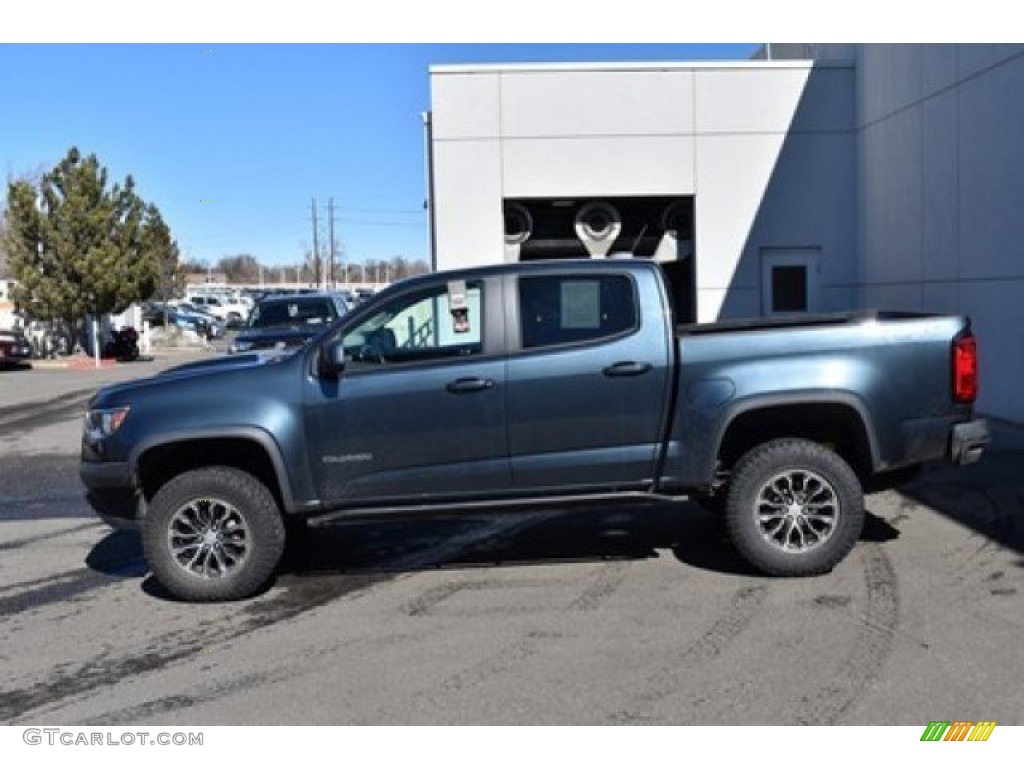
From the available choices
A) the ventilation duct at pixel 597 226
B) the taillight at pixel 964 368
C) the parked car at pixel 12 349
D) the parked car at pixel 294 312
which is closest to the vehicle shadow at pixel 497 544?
the taillight at pixel 964 368

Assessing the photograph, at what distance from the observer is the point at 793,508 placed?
19.0 feet

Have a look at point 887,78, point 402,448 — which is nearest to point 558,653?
point 402,448

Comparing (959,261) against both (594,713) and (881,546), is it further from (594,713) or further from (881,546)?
(594,713)

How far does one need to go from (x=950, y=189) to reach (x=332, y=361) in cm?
958

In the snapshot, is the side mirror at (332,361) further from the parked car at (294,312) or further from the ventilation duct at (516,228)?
the ventilation duct at (516,228)

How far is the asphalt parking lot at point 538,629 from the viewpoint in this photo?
13.6 ft

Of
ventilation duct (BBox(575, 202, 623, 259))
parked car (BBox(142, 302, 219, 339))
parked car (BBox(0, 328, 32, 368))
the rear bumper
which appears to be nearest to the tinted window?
the rear bumper

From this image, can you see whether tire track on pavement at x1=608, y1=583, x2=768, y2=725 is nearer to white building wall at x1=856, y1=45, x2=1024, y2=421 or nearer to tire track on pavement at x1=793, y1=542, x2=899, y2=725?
tire track on pavement at x1=793, y1=542, x2=899, y2=725

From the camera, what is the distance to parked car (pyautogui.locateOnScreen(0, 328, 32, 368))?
27609 mm

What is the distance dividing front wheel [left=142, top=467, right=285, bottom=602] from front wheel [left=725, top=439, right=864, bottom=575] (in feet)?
9.08

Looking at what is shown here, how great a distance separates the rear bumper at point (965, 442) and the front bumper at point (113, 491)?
15.9ft

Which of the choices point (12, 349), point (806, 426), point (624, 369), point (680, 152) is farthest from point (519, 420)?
point (12, 349)
